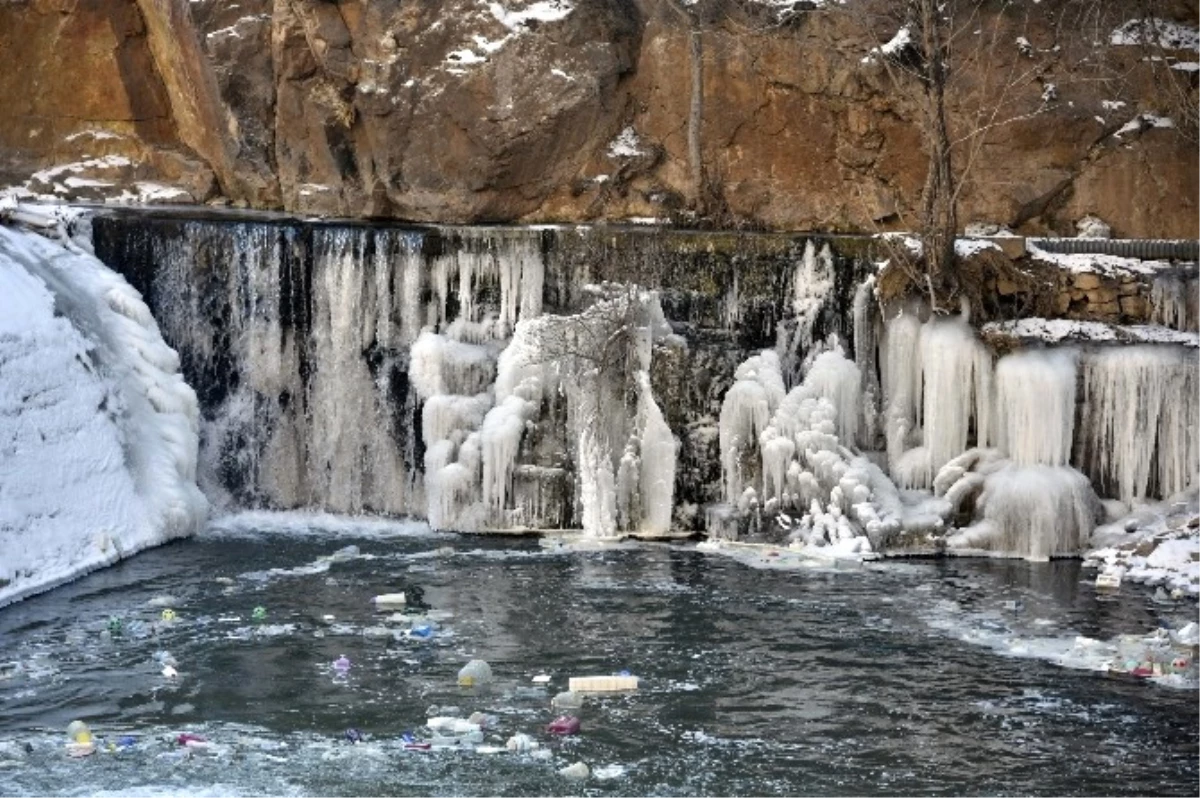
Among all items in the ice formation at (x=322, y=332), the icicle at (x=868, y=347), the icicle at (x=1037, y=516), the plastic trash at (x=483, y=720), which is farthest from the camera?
the ice formation at (x=322, y=332)

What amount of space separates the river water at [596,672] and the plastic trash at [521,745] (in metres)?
0.13

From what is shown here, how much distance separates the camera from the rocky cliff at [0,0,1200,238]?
21.5m

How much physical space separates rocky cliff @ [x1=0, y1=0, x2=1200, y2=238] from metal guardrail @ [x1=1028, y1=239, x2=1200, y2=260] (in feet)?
4.47

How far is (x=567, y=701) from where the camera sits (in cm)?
1288

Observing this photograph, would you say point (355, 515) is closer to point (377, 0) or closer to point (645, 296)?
point (645, 296)

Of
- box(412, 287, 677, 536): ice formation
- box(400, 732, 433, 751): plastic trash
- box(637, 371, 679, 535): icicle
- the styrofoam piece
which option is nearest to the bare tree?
box(412, 287, 677, 536): ice formation

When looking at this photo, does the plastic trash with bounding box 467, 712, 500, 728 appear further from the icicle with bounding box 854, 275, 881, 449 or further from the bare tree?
the bare tree

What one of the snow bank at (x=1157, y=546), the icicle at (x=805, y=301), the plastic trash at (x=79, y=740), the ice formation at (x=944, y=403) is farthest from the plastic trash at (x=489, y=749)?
the icicle at (x=805, y=301)

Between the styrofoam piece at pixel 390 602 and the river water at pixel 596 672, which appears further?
the styrofoam piece at pixel 390 602

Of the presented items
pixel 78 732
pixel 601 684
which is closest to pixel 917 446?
pixel 601 684

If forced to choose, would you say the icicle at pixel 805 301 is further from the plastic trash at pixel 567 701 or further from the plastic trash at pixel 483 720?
the plastic trash at pixel 483 720

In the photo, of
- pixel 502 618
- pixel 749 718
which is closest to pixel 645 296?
pixel 502 618

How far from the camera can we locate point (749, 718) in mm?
12680

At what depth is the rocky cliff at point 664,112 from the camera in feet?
70.4
